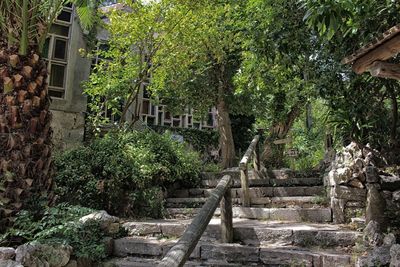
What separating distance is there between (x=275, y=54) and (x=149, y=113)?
27.8ft

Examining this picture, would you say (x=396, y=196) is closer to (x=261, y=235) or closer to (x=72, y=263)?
(x=261, y=235)

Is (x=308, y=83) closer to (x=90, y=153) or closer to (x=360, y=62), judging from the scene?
(x=360, y=62)

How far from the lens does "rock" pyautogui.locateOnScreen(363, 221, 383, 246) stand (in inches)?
161

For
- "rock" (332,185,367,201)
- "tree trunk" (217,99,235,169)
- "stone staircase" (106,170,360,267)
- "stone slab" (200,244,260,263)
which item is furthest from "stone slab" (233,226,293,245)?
"tree trunk" (217,99,235,169)

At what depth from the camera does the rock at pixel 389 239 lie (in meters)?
3.79

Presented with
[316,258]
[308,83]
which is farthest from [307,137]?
[316,258]

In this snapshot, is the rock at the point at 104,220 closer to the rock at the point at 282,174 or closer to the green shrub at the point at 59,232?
the green shrub at the point at 59,232

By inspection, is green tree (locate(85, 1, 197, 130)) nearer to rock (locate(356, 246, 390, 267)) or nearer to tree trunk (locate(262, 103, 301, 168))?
tree trunk (locate(262, 103, 301, 168))

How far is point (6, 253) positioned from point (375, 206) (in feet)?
13.3

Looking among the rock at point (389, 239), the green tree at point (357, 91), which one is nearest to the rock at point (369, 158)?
the green tree at point (357, 91)

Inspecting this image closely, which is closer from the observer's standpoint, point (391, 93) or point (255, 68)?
point (391, 93)

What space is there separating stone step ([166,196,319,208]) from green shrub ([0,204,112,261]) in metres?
2.46

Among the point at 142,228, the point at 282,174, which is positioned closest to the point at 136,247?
the point at 142,228

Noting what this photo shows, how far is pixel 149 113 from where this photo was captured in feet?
43.4
